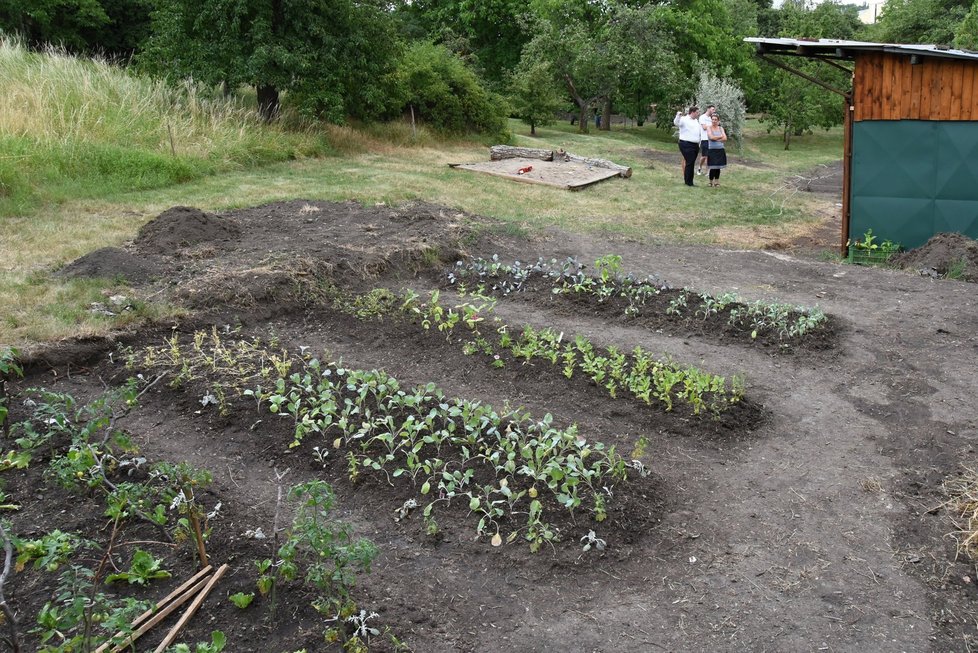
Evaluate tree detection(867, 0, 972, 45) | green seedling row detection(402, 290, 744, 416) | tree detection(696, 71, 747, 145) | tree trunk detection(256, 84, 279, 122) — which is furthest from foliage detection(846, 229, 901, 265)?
tree detection(867, 0, 972, 45)

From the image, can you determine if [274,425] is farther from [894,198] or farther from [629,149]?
[629,149]

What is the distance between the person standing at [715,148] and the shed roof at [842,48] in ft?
15.8

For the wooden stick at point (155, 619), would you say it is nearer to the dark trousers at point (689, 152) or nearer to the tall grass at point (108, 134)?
the tall grass at point (108, 134)

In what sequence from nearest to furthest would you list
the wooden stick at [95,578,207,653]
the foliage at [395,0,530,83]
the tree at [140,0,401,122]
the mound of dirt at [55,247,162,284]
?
the wooden stick at [95,578,207,653]
the mound of dirt at [55,247,162,284]
the tree at [140,0,401,122]
the foliage at [395,0,530,83]

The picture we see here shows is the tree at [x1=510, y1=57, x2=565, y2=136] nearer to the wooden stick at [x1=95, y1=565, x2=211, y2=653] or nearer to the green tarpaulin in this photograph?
the green tarpaulin

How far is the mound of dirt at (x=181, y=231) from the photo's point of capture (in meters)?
8.20

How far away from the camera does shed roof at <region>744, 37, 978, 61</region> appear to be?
9.05 m

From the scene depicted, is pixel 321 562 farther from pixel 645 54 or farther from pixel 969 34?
pixel 645 54

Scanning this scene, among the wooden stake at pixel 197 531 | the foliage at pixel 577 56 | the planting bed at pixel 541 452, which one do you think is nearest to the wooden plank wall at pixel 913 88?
the planting bed at pixel 541 452

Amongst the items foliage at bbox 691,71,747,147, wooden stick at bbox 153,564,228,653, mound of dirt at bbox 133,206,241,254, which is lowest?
wooden stick at bbox 153,564,228,653

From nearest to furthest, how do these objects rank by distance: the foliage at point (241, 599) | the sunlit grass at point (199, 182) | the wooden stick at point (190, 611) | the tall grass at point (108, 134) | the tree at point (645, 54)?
1. the wooden stick at point (190, 611)
2. the foliage at point (241, 599)
3. the sunlit grass at point (199, 182)
4. the tall grass at point (108, 134)
5. the tree at point (645, 54)

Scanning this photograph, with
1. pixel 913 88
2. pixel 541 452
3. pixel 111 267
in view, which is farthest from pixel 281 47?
pixel 541 452

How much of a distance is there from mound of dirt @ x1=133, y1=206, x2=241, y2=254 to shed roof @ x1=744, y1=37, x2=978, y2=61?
632cm

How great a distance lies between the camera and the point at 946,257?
877 cm
